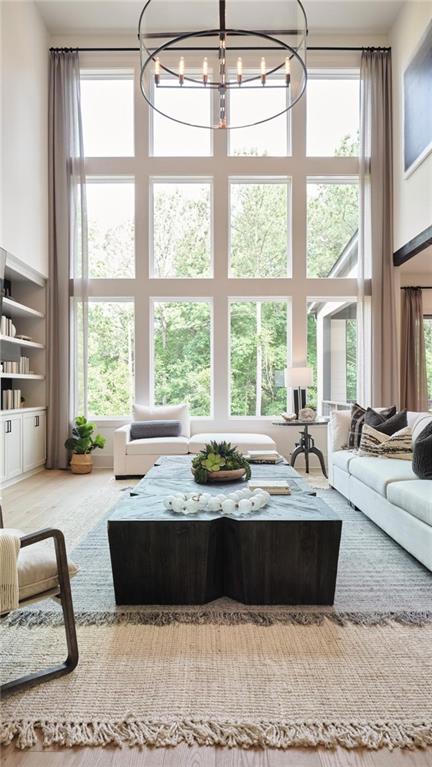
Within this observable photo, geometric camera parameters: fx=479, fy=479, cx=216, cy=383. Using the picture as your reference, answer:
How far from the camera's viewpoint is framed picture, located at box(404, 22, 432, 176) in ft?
16.5

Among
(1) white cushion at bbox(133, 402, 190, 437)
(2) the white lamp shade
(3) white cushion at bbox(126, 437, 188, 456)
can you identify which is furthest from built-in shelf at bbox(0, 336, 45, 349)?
(2) the white lamp shade

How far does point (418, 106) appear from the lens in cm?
530

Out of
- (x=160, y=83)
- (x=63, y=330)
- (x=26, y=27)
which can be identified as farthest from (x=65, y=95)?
(x=160, y=83)

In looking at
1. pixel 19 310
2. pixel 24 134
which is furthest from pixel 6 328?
pixel 24 134

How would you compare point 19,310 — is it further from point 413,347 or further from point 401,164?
point 413,347

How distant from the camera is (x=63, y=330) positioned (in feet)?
20.5

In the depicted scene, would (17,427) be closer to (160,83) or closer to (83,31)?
(160,83)

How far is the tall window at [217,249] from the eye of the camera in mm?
6469

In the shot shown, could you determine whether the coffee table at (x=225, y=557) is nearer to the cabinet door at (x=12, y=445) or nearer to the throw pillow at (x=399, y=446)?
the throw pillow at (x=399, y=446)

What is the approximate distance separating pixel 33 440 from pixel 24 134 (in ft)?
11.6

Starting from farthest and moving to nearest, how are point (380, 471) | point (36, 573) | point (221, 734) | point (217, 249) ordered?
point (217, 249)
point (380, 471)
point (36, 573)
point (221, 734)

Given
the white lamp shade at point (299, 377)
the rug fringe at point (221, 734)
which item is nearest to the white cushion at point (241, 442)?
the white lamp shade at point (299, 377)

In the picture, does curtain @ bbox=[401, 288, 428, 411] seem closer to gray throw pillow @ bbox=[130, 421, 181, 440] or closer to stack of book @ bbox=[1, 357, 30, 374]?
gray throw pillow @ bbox=[130, 421, 181, 440]

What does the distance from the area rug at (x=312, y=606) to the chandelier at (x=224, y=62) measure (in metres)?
2.72
